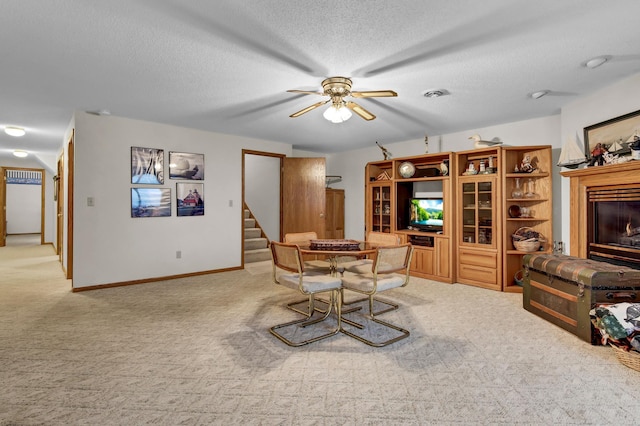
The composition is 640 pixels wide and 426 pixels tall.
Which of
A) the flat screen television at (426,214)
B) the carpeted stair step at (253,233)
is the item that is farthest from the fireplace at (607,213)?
the carpeted stair step at (253,233)

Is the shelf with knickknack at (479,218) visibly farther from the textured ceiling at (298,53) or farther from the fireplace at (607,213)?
the fireplace at (607,213)

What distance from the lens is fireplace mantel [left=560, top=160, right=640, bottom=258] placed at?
312cm

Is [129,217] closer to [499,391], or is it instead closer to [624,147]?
[499,391]

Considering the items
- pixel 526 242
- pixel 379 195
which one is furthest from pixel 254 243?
pixel 526 242

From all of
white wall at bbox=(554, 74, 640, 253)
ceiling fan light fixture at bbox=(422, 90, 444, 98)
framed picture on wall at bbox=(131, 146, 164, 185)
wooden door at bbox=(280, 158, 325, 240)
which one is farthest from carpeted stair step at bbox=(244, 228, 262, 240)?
white wall at bbox=(554, 74, 640, 253)

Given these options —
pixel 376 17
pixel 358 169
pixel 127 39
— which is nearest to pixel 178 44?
pixel 127 39

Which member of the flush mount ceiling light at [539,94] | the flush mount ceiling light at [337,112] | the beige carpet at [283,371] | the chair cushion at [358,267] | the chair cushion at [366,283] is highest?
the flush mount ceiling light at [539,94]

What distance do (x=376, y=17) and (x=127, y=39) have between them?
182cm

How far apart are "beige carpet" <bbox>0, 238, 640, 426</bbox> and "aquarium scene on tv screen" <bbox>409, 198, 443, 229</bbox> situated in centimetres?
185

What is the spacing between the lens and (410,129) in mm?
5332

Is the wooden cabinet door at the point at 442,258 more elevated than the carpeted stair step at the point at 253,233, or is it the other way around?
the carpeted stair step at the point at 253,233

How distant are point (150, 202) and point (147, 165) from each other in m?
0.55

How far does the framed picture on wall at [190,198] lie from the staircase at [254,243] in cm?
142

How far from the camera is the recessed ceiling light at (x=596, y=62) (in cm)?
273
